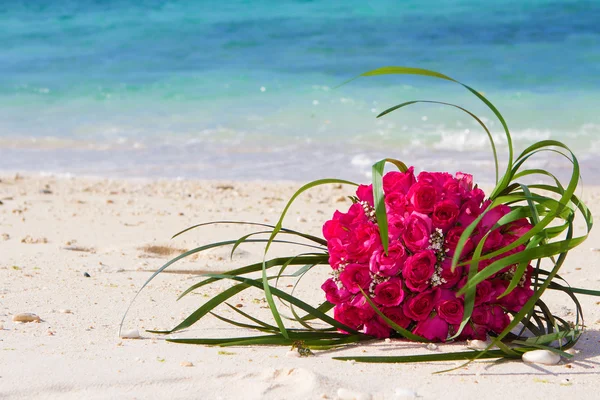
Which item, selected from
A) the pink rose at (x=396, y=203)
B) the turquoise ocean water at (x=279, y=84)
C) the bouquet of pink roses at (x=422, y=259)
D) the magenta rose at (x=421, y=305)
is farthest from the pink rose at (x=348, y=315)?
the turquoise ocean water at (x=279, y=84)

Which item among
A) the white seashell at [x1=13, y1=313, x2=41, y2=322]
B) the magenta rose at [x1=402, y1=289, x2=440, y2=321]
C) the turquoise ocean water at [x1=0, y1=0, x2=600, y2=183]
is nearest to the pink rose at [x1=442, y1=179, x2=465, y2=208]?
the magenta rose at [x1=402, y1=289, x2=440, y2=321]

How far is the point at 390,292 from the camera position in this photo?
1.72 m

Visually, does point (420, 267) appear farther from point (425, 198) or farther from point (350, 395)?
point (350, 395)

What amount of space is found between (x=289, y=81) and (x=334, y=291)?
12712 millimetres

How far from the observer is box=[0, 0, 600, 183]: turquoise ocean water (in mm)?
8734

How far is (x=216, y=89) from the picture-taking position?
13922 mm

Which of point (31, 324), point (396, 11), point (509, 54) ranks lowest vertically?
point (31, 324)

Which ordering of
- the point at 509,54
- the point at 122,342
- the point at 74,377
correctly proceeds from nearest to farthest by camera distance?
the point at 74,377 → the point at 122,342 → the point at 509,54

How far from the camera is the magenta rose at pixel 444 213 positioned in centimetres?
169

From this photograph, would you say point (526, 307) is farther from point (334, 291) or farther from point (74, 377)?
point (74, 377)

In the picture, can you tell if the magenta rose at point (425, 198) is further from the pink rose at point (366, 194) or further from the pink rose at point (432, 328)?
the pink rose at point (432, 328)

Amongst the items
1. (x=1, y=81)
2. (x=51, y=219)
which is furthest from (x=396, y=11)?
(x=51, y=219)

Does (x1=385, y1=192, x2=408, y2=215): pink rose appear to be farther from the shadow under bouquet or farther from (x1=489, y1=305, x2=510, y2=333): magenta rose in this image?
(x1=489, y1=305, x2=510, y2=333): magenta rose

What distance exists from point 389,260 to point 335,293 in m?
0.19
